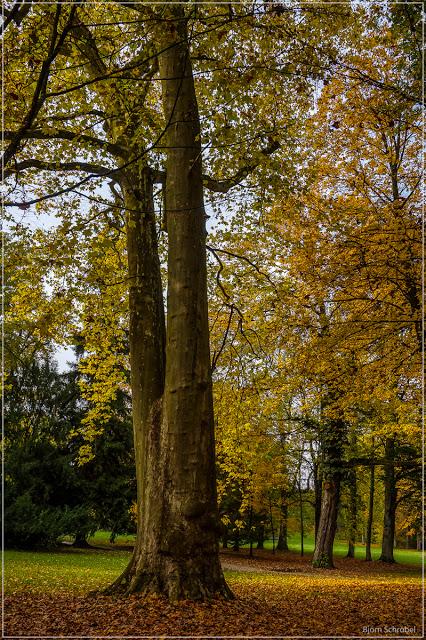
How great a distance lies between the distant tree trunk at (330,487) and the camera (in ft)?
57.0

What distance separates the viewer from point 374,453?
19.3 m

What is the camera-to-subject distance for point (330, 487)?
57.4 feet

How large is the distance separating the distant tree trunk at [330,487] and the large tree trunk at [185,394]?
11.9 meters

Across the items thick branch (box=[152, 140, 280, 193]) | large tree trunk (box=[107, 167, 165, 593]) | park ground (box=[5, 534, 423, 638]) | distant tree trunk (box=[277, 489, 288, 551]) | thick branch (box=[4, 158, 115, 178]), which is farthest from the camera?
distant tree trunk (box=[277, 489, 288, 551])

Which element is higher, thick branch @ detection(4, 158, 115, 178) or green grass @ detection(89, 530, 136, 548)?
thick branch @ detection(4, 158, 115, 178)

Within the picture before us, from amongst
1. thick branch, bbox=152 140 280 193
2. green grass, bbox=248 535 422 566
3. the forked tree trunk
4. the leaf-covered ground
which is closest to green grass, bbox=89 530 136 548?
green grass, bbox=248 535 422 566

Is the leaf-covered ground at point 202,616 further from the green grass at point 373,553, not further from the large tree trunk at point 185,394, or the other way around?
the green grass at point 373,553

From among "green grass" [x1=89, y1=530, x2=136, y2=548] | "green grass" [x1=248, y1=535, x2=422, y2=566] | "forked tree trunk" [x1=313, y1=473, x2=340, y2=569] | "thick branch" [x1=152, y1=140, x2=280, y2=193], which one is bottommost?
"green grass" [x1=248, y1=535, x2=422, y2=566]

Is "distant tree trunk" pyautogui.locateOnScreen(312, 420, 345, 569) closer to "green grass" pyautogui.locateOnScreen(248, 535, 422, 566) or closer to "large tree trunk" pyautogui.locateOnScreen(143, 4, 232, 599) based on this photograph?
"large tree trunk" pyautogui.locateOnScreen(143, 4, 232, 599)

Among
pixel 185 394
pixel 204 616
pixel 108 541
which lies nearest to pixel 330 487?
pixel 185 394

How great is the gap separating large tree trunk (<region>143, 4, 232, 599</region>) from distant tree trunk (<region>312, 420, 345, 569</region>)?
11.9m

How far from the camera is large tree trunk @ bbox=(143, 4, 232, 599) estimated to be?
230 inches

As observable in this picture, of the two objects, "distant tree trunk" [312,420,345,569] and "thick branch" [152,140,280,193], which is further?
"distant tree trunk" [312,420,345,569]

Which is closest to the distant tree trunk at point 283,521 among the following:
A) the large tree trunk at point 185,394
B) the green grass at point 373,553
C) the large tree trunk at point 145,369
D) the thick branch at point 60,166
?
the green grass at point 373,553
